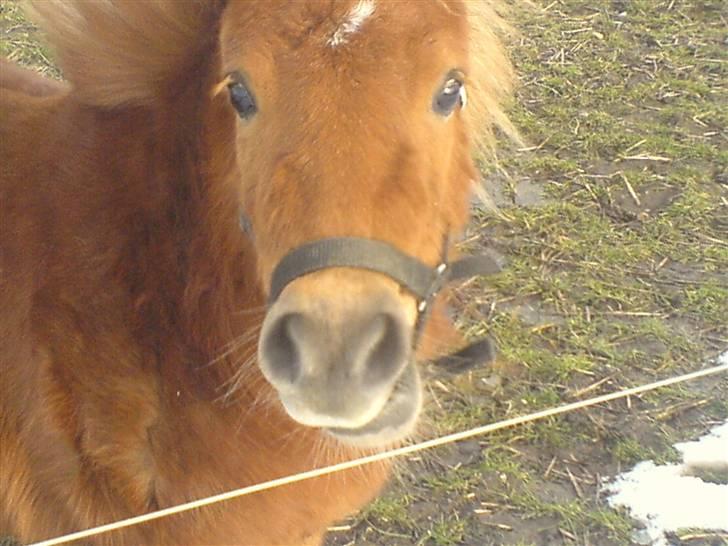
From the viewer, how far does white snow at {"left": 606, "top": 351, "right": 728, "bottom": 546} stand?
258 centimetres

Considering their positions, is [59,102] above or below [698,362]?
above

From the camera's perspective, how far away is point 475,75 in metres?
2.20

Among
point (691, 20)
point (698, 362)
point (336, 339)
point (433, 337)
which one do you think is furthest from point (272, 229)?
point (691, 20)

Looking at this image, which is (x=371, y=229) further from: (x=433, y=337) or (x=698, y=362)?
(x=698, y=362)

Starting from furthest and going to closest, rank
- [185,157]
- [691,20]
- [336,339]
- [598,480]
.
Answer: [691,20]
[598,480]
[185,157]
[336,339]

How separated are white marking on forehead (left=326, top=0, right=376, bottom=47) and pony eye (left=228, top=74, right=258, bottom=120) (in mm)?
210

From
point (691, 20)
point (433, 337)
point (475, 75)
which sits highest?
point (475, 75)

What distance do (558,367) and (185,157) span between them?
1.82 m

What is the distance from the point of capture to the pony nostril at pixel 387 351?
4.30ft

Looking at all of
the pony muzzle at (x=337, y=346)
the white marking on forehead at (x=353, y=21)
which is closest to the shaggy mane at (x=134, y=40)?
the white marking on forehead at (x=353, y=21)

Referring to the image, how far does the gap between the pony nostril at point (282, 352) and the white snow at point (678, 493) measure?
1.74 meters

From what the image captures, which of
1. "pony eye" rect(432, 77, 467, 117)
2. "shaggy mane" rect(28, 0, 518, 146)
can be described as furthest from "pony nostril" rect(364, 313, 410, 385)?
"shaggy mane" rect(28, 0, 518, 146)

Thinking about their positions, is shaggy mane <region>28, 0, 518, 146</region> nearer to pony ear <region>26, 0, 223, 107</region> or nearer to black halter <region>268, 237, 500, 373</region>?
pony ear <region>26, 0, 223, 107</region>

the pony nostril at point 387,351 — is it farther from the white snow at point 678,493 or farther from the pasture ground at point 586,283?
the white snow at point 678,493
